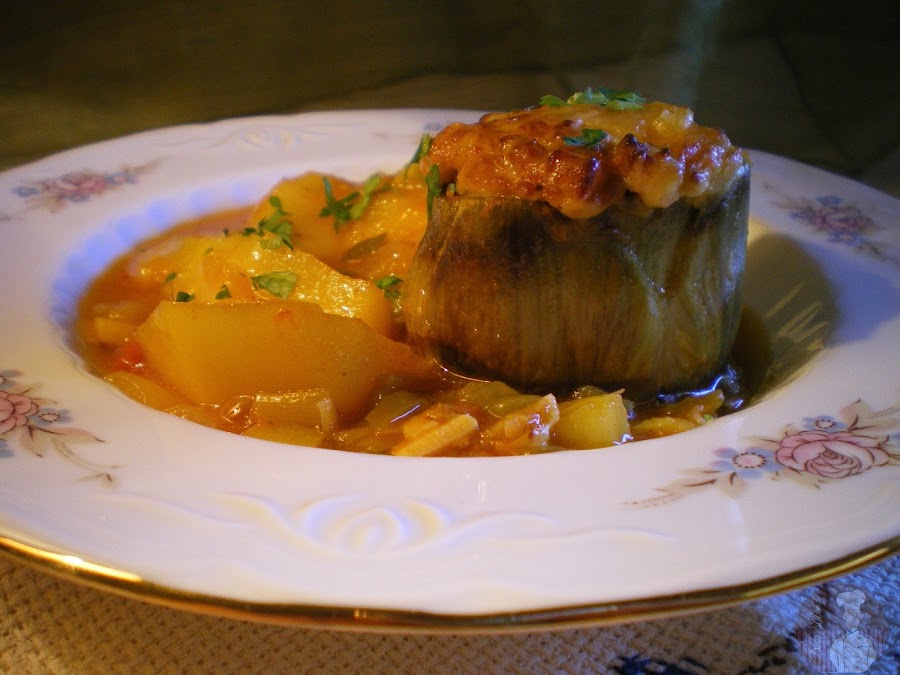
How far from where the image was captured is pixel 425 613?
4.24 feet

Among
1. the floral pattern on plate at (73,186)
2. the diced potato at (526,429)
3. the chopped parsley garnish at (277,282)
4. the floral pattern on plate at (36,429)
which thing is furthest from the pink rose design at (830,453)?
the floral pattern on plate at (73,186)

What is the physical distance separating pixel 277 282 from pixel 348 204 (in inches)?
22.5

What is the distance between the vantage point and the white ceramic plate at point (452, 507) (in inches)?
52.5

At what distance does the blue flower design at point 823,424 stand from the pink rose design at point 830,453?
1.0 inches

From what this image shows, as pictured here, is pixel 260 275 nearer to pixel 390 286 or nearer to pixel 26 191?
pixel 390 286

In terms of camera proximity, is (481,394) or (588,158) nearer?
(588,158)

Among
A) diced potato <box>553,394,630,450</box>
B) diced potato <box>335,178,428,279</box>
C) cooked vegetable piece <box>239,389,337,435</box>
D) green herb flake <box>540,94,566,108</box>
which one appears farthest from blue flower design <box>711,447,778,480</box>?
A: diced potato <box>335,178,428,279</box>

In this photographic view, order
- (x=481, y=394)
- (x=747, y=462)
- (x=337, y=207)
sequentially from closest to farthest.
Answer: (x=747, y=462) < (x=481, y=394) < (x=337, y=207)

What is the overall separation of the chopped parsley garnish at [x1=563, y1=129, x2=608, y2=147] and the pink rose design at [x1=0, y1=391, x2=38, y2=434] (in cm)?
142

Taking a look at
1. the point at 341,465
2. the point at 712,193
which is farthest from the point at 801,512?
the point at 712,193

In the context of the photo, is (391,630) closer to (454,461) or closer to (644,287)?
(454,461)

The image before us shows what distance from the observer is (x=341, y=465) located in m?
1.74

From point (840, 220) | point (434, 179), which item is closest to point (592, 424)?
point (434, 179)

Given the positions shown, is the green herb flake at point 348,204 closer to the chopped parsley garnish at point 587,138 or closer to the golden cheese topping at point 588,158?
the golden cheese topping at point 588,158
